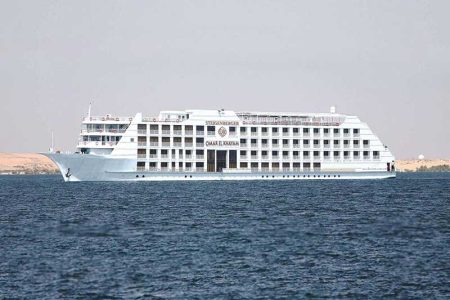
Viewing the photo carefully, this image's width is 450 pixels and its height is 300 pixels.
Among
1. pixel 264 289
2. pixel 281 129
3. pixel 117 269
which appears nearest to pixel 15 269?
pixel 117 269

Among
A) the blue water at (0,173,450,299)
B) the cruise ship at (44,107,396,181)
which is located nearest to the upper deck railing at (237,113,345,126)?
the cruise ship at (44,107,396,181)

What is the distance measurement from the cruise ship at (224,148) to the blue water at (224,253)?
52819 mm

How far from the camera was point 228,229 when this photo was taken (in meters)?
47.2

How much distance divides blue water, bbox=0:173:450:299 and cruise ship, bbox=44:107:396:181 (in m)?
52.8

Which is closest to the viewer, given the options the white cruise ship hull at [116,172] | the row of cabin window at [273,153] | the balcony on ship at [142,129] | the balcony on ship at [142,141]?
the white cruise ship hull at [116,172]

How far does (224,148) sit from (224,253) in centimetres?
8987

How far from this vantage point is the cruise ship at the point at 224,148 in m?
116

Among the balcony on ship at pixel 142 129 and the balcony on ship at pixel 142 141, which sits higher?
the balcony on ship at pixel 142 129

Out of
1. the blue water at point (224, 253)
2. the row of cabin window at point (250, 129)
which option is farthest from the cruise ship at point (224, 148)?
the blue water at point (224, 253)

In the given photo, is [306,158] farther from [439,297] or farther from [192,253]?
[439,297]

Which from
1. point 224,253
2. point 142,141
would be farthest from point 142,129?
point 224,253

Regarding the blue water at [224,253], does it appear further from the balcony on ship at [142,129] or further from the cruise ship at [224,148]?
the balcony on ship at [142,129]

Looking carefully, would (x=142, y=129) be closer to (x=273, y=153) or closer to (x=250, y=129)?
(x=250, y=129)

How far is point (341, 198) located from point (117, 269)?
166ft
